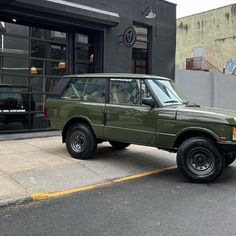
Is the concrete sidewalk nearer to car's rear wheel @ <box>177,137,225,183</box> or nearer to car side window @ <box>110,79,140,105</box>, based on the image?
car's rear wheel @ <box>177,137,225,183</box>

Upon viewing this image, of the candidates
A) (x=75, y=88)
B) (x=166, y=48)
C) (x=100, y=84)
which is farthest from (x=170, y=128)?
(x=166, y=48)

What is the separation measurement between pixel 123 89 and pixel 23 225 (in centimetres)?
389

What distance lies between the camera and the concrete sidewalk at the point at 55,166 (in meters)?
6.21

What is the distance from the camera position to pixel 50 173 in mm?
7027

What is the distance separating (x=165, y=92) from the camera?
7.67 meters

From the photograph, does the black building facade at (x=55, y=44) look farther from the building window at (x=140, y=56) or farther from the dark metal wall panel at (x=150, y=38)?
the building window at (x=140, y=56)

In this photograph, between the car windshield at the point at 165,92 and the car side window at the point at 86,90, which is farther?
the car side window at the point at 86,90

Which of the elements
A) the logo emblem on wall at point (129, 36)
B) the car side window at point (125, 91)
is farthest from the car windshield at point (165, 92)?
the logo emblem on wall at point (129, 36)

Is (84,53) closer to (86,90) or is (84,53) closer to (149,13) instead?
(149,13)

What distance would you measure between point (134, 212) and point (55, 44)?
26.6 feet

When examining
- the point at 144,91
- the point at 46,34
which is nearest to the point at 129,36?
the point at 46,34

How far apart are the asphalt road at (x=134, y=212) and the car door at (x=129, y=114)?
111 centimetres

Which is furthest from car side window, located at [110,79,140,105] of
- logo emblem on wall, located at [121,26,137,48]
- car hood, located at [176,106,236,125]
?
logo emblem on wall, located at [121,26,137,48]

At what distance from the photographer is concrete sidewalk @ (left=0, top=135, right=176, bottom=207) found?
6.21m
